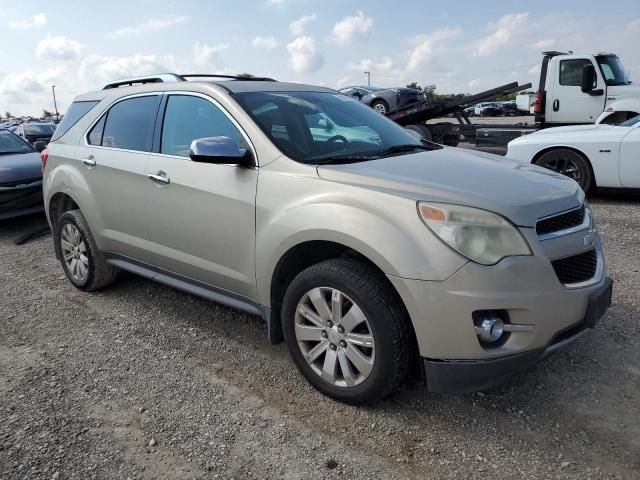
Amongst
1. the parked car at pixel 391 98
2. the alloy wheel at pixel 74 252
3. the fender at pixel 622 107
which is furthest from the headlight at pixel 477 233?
the parked car at pixel 391 98

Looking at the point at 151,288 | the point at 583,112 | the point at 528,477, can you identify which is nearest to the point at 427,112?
the point at 583,112

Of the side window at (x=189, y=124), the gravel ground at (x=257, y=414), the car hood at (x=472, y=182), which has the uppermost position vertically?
the side window at (x=189, y=124)

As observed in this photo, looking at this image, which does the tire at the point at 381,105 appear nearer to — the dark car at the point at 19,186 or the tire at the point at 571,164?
the tire at the point at 571,164

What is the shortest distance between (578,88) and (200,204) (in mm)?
10349

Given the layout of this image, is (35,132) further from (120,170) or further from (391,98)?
(120,170)

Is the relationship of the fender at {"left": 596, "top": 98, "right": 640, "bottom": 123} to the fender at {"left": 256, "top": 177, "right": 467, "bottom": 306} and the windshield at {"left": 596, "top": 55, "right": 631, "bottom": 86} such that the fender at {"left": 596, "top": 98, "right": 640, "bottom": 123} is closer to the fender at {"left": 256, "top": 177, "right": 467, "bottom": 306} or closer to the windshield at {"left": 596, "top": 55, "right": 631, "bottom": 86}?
the windshield at {"left": 596, "top": 55, "right": 631, "bottom": 86}

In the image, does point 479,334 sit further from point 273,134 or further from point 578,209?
point 273,134

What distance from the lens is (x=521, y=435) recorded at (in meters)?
2.67

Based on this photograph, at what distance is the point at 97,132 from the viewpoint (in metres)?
4.45

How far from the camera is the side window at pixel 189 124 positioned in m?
3.43

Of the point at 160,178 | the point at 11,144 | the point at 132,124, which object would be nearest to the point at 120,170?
the point at 132,124

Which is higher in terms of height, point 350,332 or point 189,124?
point 189,124

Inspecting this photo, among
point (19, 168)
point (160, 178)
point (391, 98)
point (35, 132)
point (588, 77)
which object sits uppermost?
point (588, 77)

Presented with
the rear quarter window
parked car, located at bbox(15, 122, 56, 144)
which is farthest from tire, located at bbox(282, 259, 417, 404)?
parked car, located at bbox(15, 122, 56, 144)
